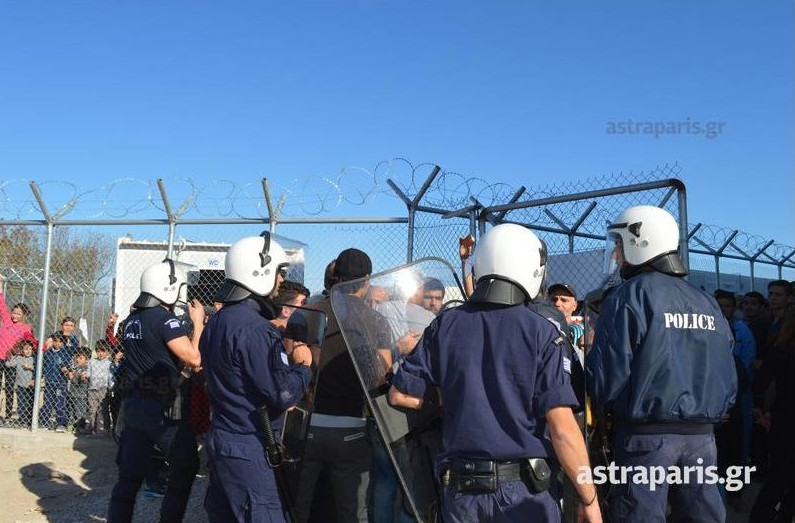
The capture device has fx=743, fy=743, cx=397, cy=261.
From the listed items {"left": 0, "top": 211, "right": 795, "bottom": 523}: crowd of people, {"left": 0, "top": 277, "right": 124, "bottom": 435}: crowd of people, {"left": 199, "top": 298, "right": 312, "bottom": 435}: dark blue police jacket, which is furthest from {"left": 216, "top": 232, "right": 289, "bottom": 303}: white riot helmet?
{"left": 0, "top": 277, "right": 124, "bottom": 435}: crowd of people

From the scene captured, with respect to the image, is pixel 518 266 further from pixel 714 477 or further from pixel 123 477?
pixel 123 477

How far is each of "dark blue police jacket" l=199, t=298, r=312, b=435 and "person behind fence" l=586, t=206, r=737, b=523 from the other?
1324 mm

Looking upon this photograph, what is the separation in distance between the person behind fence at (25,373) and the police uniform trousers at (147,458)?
4.59 meters

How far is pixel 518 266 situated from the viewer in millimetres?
2723

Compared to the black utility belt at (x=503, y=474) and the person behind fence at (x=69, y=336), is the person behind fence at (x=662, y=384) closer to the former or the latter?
the black utility belt at (x=503, y=474)

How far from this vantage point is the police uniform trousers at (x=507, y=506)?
2496 millimetres

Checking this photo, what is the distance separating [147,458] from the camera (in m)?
4.73

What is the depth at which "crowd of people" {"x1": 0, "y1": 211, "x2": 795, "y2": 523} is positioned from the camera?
2.55 m

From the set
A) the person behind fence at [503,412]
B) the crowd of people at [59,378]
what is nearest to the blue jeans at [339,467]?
the person behind fence at [503,412]

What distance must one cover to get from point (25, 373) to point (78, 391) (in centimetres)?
77

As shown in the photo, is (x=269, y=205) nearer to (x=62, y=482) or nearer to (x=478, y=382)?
(x=62, y=482)

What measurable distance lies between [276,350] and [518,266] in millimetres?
1209

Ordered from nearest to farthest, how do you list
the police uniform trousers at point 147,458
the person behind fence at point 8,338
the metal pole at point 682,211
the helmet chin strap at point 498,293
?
1. the helmet chin strap at point 498,293
2. the police uniform trousers at point 147,458
3. the metal pole at point 682,211
4. the person behind fence at point 8,338

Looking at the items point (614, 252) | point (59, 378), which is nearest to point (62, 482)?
point (59, 378)
